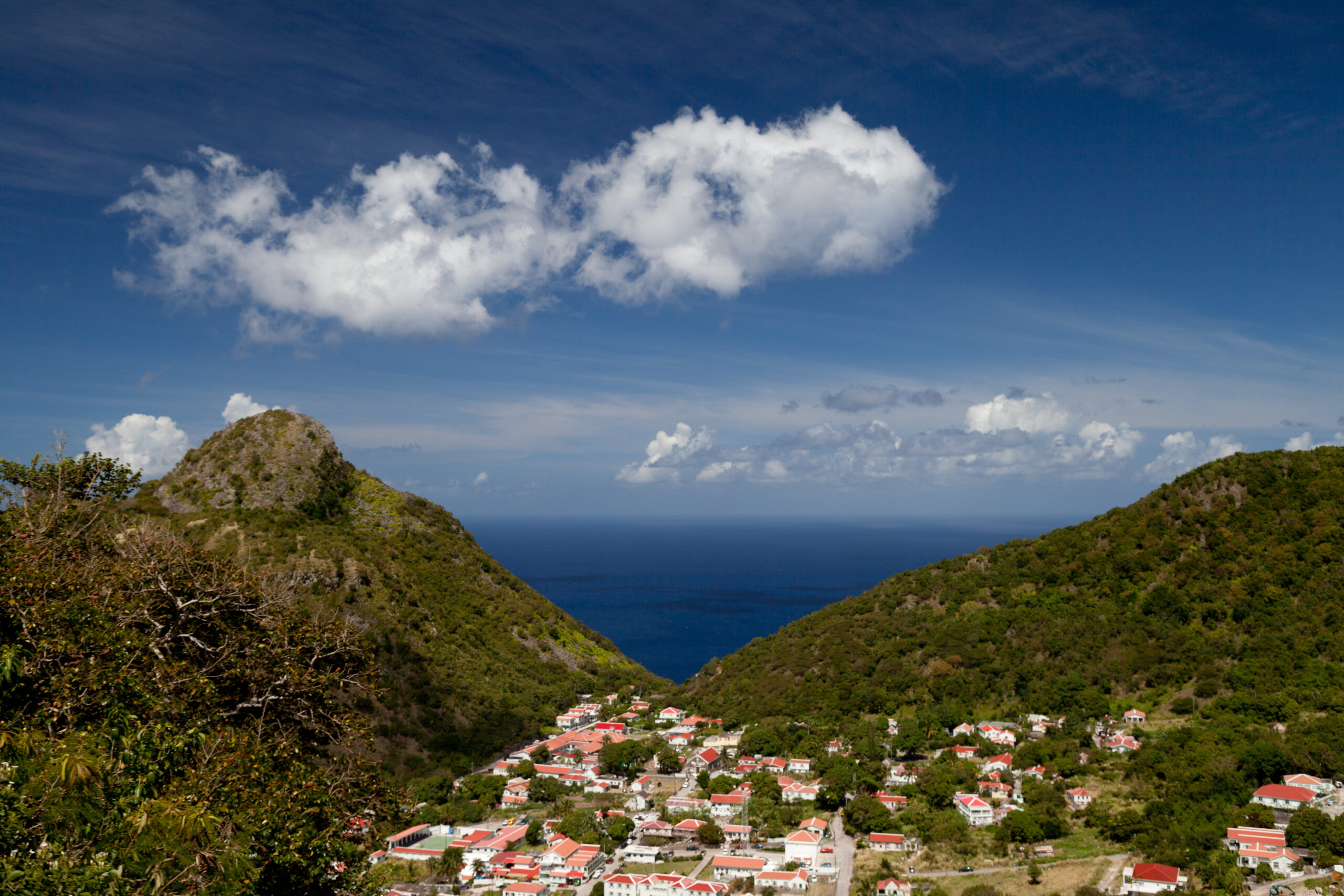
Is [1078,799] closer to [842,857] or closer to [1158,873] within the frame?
[1158,873]

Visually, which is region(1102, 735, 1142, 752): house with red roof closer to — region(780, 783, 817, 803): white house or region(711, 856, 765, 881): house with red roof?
region(780, 783, 817, 803): white house

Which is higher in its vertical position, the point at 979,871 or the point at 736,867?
the point at 736,867

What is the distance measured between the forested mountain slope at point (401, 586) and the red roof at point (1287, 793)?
33.4 meters

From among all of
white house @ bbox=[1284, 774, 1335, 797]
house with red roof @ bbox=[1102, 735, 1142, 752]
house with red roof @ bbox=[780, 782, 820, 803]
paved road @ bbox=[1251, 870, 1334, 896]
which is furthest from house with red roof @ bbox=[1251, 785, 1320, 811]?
house with red roof @ bbox=[780, 782, 820, 803]

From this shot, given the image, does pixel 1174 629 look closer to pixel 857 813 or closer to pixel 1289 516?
pixel 1289 516

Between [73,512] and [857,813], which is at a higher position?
[73,512]

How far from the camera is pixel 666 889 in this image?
2498 centimetres

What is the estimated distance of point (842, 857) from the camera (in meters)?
27.5

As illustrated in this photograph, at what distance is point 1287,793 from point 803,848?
673 inches

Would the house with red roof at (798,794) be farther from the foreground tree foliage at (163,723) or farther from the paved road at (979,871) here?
the foreground tree foliage at (163,723)

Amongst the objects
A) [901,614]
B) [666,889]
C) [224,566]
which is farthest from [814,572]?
[224,566]

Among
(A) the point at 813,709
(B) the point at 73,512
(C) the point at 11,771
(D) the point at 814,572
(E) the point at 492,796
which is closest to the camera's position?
(C) the point at 11,771

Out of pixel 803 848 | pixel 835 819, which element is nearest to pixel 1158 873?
pixel 803 848

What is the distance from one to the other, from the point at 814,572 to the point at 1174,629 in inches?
6052
